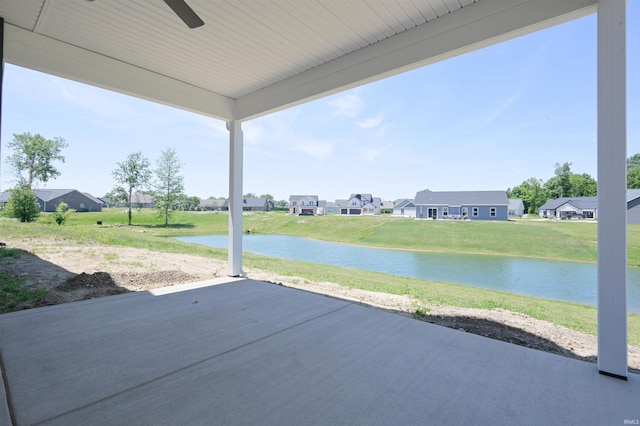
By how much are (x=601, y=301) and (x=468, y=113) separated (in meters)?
9.60

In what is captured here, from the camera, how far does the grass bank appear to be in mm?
4266

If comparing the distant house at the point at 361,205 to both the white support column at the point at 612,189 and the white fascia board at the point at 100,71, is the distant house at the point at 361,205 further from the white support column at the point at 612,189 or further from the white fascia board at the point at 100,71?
the white support column at the point at 612,189

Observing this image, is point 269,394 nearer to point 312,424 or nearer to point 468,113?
point 312,424

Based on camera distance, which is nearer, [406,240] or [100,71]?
[100,71]

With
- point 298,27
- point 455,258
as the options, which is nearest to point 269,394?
point 298,27

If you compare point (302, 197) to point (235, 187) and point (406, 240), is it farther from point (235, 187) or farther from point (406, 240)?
point (235, 187)

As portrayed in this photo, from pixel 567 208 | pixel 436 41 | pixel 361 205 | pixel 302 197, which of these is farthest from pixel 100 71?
pixel 302 197

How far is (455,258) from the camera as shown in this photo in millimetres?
9000

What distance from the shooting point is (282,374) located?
173 centimetres

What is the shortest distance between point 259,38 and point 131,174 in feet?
29.7

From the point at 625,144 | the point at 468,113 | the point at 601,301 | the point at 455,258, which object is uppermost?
the point at 468,113

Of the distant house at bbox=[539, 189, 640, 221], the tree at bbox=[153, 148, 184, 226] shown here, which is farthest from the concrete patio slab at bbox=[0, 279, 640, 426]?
the tree at bbox=[153, 148, 184, 226]

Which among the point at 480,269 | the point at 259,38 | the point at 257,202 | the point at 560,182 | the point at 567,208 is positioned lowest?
the point at 480,269

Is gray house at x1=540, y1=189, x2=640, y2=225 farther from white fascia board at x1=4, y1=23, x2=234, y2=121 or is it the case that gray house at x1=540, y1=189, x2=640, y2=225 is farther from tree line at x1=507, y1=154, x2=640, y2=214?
white fascia board at x1=4, y1=23, x2=234, y2=121
